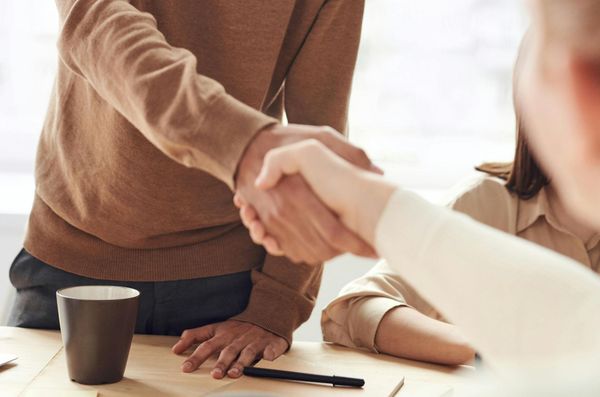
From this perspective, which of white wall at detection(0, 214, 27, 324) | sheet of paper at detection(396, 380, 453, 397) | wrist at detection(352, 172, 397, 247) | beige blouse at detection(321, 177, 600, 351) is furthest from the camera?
white wall at detection(0, 214, 27, 324)

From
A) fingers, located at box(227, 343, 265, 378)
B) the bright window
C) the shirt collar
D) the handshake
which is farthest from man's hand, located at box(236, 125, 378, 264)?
the bright window

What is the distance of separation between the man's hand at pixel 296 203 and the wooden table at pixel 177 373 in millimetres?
199

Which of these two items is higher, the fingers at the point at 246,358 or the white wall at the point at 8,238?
the fingers at the point at 246,358

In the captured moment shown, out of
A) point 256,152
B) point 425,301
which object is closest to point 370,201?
point 256,152

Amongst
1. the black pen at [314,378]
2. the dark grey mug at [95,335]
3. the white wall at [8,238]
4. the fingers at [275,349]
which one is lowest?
the white wall at [8,238]

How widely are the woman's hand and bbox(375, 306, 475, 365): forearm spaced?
1.13 ft

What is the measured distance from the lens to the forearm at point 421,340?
134 cm

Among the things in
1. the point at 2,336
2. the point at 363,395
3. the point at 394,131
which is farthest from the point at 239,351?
the point at 394,131

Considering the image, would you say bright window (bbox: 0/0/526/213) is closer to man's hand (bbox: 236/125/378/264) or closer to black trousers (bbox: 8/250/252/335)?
black trousers (bbox: 8/250/252/335)

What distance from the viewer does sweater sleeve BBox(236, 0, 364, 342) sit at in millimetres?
1459

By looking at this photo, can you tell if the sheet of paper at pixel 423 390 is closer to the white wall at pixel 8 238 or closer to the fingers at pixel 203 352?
the fingers at pixel 203 352

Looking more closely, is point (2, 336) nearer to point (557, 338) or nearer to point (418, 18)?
point (557, 338)

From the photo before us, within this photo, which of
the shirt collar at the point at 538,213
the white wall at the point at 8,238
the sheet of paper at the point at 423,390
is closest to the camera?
the sheet of paper at the point at 423,390

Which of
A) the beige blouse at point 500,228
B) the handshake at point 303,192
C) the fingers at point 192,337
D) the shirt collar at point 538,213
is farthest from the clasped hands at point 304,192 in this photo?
the shirt collar at point 538,213
